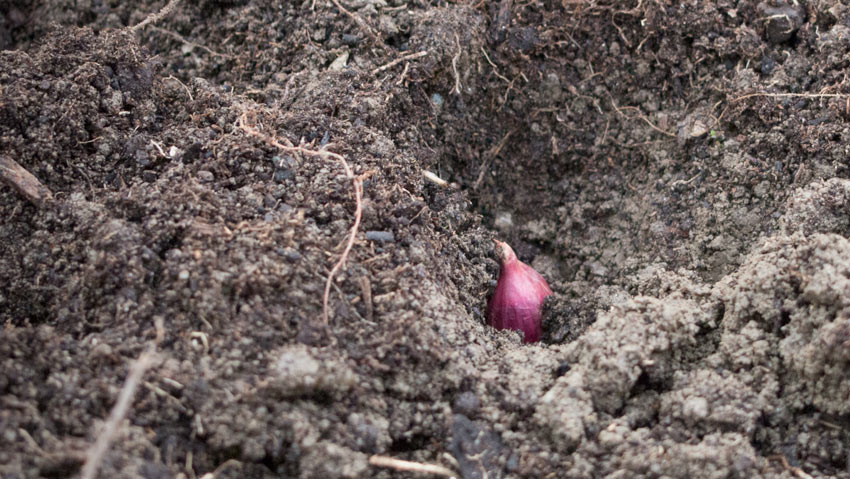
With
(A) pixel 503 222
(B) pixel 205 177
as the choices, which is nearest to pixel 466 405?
(B) pixel 205 177

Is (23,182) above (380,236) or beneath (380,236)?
above

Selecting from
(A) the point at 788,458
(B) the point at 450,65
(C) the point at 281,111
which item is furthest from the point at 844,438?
(C) the point at 281,111

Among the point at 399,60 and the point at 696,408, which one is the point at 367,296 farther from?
the point at 399,60

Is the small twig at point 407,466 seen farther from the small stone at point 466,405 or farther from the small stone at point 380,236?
the small stone at point 380,236

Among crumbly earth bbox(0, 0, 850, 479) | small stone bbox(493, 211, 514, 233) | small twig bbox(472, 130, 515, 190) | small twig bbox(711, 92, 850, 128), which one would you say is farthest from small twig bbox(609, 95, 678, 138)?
small stone bbox(493, 211, 514, 233)

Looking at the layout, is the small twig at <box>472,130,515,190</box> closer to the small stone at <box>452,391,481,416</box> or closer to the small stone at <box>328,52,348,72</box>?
the small stone at <box>328,52,348,72</box>

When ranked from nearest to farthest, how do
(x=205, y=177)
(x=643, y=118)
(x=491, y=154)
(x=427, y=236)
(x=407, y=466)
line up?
(x=407, y=466)
(x=205, y=177)
(x=427, y=236)
(x=643, y=118)
(x=491, y=154)
